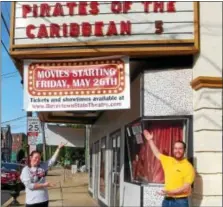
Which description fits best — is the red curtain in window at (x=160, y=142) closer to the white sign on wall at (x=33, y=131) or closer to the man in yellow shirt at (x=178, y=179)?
the man in yellow shirt at (x=178, y=179)

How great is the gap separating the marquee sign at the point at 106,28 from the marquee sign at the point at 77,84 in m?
0.28

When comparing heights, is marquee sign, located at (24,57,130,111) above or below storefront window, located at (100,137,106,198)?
above

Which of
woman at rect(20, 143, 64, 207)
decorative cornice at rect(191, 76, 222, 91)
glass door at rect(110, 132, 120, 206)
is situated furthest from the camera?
glass door at rect(110, 132, 120, 206)

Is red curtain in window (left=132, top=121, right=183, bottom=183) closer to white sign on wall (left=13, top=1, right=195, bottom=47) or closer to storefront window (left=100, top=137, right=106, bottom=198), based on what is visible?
white sign on wall (left=13, top=1, right=195, bottom=47)

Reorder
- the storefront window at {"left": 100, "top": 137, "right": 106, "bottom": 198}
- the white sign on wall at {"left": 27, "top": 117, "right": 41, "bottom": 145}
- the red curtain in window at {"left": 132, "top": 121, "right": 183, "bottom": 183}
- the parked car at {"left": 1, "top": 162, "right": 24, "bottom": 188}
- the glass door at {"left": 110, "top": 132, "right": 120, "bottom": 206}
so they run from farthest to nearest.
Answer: the parked car at {"left": 1, "top": 162, "right": 24, "bottom": 188}
the storefront window at {"left": 100, "top": 137, "right": 106, "bottom": 198}
the white sign on wall at {"left": 27, "top": 117, "right": 41, "bottom": 145}
the glass door at {"left": 110, "top": 132, "right": 120, "bottom": 206}
the red curtain in window at {"left": 132, "top": 121, "right": 183, "bottom": 183}

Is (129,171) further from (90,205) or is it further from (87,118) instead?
(87,118)

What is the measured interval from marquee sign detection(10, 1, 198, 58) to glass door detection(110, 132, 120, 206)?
4330mm

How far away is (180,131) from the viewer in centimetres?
828

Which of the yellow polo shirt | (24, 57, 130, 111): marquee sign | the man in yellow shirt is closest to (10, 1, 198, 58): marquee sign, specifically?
(24, 57, 130, 111): marquee sign

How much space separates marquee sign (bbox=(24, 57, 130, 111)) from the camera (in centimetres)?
806

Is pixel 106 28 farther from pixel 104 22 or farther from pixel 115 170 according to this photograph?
pixel 115 170

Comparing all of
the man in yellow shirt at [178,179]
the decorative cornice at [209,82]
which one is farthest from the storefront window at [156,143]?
the man in yellow shirt at [178,179]

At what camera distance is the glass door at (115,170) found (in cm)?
1185

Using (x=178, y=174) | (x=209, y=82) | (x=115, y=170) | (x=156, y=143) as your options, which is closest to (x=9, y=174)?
(x=115, y=170)
